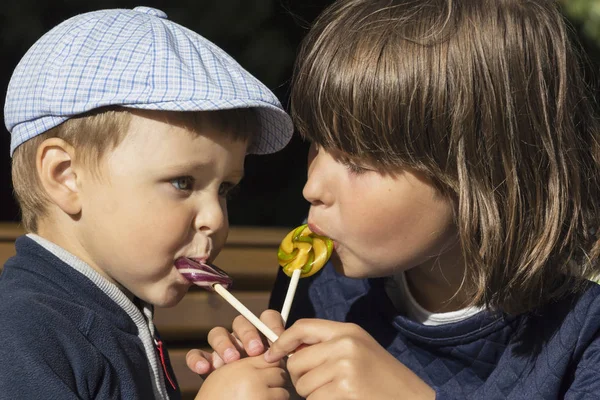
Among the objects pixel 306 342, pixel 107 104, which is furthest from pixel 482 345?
pixel 107 104

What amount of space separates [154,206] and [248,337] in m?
0.32

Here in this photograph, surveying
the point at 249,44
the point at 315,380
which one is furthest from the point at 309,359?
the point at 249,44

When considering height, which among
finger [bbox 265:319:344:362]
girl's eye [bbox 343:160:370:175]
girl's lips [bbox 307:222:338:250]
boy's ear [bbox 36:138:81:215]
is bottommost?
finger [bbox 265:319:344:362]

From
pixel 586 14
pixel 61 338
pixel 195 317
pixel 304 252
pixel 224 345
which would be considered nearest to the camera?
pixel 61 338

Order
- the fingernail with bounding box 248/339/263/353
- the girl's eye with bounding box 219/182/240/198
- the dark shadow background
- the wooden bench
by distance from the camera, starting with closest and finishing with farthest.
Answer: the fingernail with bounding box 248/339/263/353 → the girl's eye with bounding box 219/182/240/198 → the wooden bench → the dark shadow background

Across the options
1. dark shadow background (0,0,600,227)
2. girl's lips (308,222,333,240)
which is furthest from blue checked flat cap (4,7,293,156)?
dark shadow background (0,0,600,227)

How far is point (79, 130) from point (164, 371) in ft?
1.74

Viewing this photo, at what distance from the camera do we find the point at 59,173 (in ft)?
6.11

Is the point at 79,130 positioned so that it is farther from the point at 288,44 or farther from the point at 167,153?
the point at 288,44

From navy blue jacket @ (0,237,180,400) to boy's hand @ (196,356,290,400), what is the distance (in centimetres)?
15

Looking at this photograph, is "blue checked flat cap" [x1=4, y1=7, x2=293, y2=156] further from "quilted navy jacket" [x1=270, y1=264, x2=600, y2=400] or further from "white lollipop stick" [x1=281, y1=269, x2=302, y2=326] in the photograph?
"quilted navy jacket" [x1=270, y1=264, x2=600, y2=400]

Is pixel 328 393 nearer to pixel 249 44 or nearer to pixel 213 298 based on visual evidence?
pixel 213 298

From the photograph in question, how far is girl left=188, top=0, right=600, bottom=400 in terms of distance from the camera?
1.87m

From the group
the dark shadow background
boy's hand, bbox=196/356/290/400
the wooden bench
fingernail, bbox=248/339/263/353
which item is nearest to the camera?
boy's hand, bbox=196/356/290/400
